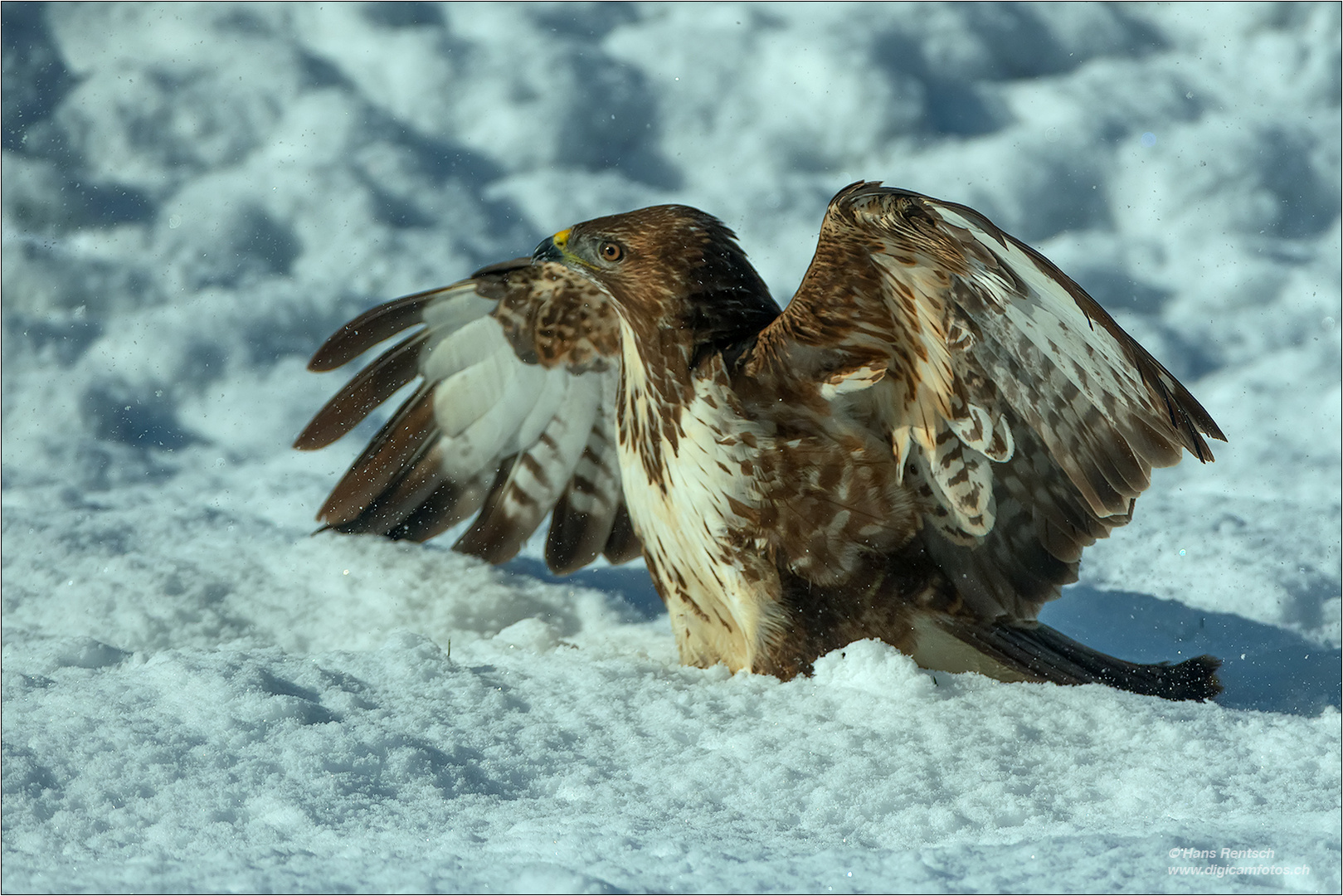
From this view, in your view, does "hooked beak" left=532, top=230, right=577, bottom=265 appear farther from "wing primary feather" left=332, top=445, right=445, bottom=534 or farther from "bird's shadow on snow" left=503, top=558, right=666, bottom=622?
"bird's shadow on snow" left=503, top=558, right=666, bottom=622

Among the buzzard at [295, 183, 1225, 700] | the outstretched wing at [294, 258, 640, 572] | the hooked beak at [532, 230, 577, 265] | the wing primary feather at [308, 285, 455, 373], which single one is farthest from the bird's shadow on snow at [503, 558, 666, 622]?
the hooked beak at [532, 230, 577, 265]

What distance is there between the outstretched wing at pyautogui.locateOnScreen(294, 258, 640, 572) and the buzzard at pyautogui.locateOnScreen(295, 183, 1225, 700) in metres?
0.34

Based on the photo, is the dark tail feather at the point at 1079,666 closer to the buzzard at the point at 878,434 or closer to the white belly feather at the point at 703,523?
the buzzard at the point at 878,434

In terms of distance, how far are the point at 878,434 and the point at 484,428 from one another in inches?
58.6

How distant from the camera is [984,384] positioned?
8.35ft

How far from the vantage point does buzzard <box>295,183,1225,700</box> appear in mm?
2430

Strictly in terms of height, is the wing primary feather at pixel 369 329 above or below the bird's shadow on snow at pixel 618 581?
above

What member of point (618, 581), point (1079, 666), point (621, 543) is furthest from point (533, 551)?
point (1079, 666)

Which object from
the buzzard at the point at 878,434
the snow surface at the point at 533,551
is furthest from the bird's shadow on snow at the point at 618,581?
the buzzard at the point at 878,434

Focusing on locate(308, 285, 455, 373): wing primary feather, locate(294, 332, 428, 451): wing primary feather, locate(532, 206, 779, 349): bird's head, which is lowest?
locate(294, 332, 428, 451): wing primary feather

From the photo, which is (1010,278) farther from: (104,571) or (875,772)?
(104,571)

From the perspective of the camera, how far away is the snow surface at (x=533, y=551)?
2.00m

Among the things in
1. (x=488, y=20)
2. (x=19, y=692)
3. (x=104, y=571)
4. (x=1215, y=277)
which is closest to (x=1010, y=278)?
(x=19, y=692)

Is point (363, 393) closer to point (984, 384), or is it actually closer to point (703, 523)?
point (703, 523)
